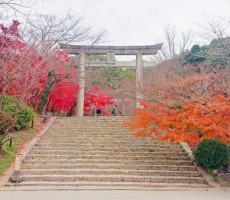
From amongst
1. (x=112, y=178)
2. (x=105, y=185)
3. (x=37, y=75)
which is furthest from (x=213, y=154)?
(x=37, y=75)

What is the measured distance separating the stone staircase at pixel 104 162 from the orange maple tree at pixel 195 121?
1.36 m

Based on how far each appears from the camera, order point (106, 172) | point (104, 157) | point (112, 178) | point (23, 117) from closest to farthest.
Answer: point (112, 178), point (106, 172), point (104, 157), point (23, 117)

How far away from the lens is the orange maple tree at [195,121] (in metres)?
10.8

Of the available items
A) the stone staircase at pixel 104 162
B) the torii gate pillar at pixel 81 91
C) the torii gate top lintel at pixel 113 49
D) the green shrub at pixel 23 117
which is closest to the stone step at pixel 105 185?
the stone staircase at pixel 104 162

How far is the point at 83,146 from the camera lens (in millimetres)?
14602

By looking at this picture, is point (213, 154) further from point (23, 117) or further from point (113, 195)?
point (23, 117)

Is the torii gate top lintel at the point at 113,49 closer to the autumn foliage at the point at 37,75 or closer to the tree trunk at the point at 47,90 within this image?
the autumn foliage at the point at 37,75

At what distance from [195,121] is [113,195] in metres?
3.72

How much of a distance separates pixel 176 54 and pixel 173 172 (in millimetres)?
19238

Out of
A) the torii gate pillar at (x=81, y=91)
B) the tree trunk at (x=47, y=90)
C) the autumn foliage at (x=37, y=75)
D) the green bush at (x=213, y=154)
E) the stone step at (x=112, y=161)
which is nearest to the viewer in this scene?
the green bush at (x=213, y=154)

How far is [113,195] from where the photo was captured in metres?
9.09

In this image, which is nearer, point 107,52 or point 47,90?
point 47,90

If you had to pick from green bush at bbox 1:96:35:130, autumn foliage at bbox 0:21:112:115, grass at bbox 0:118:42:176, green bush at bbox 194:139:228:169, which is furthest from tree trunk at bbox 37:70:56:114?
green bush at bbox 194:139:228:169

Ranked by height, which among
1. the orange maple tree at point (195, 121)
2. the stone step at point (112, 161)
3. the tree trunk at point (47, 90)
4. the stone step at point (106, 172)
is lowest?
the stone step at point (106, 172)
